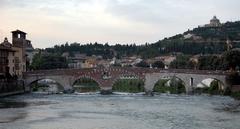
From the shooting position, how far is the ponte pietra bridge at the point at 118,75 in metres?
57.2

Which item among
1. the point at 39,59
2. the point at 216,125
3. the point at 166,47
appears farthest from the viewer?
the point at 166,47

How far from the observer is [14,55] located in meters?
60.5

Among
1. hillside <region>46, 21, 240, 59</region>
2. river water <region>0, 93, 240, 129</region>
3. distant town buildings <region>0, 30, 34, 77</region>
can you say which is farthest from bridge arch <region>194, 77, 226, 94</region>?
hillside <region>46, 21, 240, 59</region>

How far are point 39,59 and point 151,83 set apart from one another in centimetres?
2875

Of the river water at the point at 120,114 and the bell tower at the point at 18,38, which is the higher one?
the bell tower at the point at 18,38

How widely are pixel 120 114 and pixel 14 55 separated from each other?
25648mm

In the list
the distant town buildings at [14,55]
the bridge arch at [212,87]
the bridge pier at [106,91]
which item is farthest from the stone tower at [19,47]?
the bridge arch at [212,87]

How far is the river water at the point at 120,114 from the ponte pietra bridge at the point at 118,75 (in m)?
8.67

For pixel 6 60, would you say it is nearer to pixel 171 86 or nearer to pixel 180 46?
pixel 171 86

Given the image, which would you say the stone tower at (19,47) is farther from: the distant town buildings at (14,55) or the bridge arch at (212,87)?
the bridge arch at (212,87)

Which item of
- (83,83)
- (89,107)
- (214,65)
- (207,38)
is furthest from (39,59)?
(207,38)

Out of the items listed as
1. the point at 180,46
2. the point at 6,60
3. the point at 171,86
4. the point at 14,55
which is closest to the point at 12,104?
the point at 6,60

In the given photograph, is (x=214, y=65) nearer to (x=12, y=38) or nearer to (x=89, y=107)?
(x=12, y=38)

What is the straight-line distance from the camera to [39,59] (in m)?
83.6
